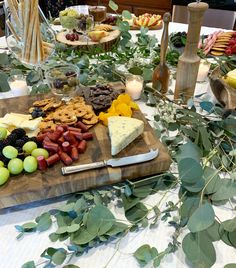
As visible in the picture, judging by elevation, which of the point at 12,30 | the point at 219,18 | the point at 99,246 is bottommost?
the point at 219,18

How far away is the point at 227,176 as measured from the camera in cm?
63

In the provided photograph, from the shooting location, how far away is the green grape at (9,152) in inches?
22.6

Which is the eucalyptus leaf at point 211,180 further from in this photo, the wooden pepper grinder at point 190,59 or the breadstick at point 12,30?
the breadstick at point 12,30

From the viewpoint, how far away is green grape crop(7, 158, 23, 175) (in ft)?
1.86

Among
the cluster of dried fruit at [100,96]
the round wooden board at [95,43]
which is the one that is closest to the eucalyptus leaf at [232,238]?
the cluster of dried fruit at [100,96]

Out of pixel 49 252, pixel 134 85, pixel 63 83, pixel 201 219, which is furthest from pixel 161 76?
pixel 49 252

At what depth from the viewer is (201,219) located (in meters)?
0.48

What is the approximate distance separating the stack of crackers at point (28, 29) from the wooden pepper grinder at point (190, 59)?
45cm

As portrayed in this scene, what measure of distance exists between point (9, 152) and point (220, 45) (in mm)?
978

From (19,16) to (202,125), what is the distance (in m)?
0.63

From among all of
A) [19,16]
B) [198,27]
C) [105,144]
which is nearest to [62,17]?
[19,16]

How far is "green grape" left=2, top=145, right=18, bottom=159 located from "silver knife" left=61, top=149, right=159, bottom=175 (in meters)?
0.11

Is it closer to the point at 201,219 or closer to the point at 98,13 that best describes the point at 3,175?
the point at 201,219

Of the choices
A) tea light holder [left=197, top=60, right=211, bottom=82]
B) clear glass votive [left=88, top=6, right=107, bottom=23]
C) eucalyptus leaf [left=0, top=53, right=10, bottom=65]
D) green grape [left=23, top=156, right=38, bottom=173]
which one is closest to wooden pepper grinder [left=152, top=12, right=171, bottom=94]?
tea light holder [left=197, top=60, right=211, bottom=82]
